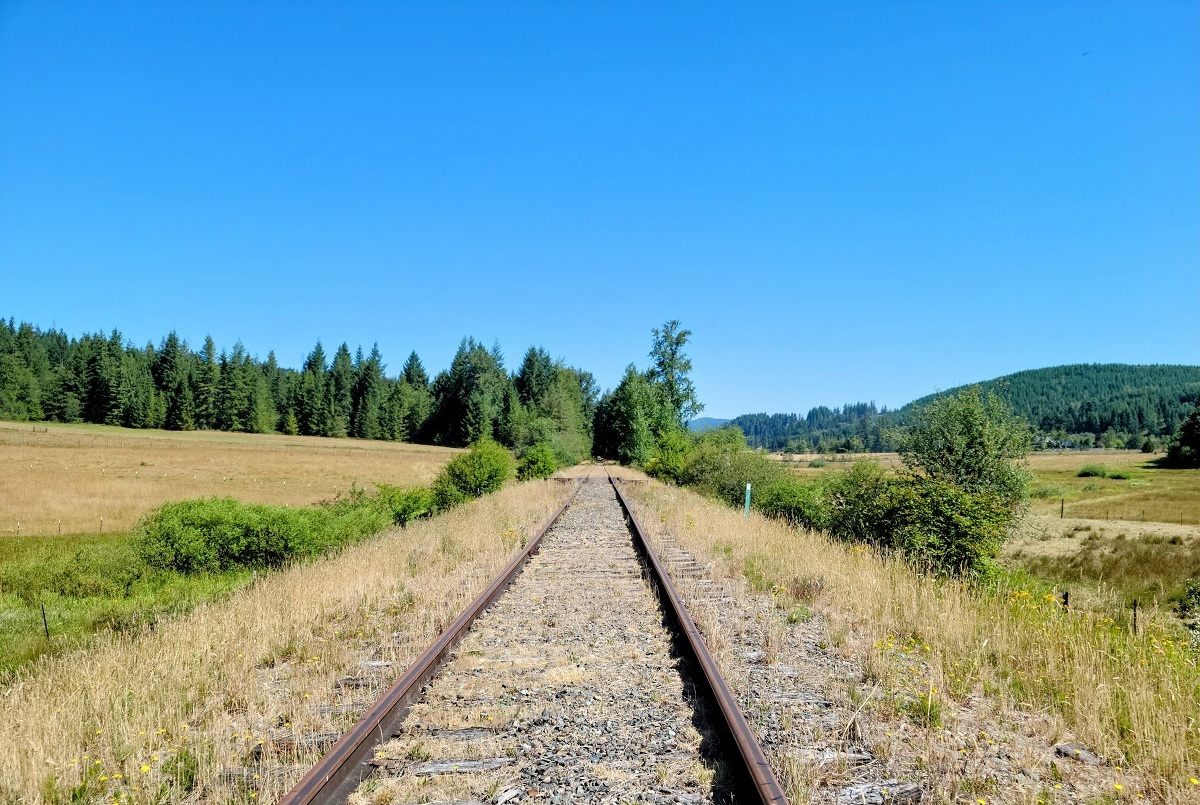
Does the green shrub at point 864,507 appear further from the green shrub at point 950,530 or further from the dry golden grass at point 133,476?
the dry golden grass at point 133,476

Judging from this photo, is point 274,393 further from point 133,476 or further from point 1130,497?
point 1130,497

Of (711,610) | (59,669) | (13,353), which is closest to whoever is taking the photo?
(59,669)

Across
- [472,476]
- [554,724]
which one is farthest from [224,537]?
[472,476]

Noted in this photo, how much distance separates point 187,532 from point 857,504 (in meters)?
14.0

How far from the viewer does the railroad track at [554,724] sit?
11.9 feet

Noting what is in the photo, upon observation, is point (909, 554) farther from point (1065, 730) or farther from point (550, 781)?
point (550, 781)

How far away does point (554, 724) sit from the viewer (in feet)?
14.8

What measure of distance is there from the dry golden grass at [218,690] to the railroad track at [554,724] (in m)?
0.35

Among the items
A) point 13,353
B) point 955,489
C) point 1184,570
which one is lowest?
point 1184,570

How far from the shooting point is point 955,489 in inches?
477

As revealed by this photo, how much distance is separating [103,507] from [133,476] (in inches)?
531

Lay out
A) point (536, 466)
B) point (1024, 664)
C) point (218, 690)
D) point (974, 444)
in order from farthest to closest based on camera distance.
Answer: point (536, 466) → point (974, 444) → point (1024, 664) → point (218, 690)

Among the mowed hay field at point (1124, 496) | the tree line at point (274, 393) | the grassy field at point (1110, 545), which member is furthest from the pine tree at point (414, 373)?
the grassy field at point (1110, 545)

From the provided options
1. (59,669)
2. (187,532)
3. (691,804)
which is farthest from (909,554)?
(187,532)
